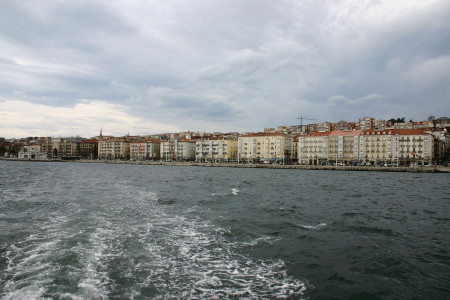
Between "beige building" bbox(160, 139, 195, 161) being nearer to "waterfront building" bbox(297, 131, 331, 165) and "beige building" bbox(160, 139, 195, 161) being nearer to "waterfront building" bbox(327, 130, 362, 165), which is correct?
"waterfront building" bbox(297, 131, 331, 165)

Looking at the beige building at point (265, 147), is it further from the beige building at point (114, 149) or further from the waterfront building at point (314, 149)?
the beige building at point (114, 149)

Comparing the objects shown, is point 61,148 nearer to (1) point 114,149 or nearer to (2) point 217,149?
(1) point 114,149

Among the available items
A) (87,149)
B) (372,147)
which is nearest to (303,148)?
(372,147)

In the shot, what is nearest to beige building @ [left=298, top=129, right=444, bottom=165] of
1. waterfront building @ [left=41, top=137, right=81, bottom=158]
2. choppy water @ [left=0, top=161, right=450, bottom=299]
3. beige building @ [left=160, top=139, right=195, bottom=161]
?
beige building @ [left=160, top=139, right=195, bottom=161]

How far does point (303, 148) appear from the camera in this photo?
82.7m

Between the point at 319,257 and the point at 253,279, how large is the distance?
215 centimetres

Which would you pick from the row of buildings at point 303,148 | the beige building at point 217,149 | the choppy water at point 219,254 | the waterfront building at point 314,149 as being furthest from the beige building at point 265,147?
the choppy water at point 219,254

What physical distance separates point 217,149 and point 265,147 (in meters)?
16.8

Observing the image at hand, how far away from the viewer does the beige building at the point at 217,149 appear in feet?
317

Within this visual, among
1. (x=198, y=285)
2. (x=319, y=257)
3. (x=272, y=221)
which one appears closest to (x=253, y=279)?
(x=198, y=285)

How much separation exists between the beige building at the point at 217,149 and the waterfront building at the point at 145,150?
69.9ft

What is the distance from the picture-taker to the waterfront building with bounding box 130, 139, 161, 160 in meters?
114

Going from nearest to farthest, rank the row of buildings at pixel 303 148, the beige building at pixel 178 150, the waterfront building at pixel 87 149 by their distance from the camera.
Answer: the row of buildings at pixel 303 148 → the beige building at pixel 178 150 → the waterfront building at pixel 87 149

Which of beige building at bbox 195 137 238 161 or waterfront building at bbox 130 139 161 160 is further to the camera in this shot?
waterfront building at bbox 130 139 161 160
